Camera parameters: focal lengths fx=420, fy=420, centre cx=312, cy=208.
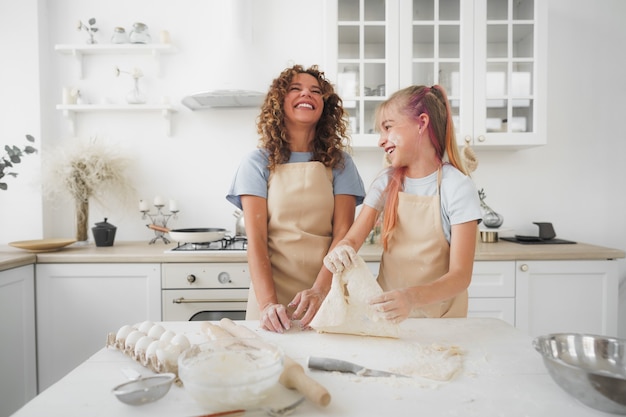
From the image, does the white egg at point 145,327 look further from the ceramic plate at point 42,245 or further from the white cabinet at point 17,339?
the ceramic plate at point 42,245

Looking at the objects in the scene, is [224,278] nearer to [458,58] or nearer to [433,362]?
[433,362]

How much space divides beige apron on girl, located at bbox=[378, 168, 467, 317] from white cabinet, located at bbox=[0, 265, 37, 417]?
64.4 inches

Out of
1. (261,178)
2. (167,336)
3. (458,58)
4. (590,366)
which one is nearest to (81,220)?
(261,178)

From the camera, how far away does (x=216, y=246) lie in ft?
6.92

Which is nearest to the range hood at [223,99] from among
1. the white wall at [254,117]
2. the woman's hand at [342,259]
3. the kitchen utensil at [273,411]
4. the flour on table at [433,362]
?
the white wall at [254,117]

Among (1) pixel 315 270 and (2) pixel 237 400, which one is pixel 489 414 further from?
(1) pixel 315 270

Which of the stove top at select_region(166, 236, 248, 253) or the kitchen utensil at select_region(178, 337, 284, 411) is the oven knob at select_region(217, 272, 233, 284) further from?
the kitchen utensil at select_region(178, 337, 284, 411)

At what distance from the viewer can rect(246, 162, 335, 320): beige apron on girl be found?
136 cm

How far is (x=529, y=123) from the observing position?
2.25 meters

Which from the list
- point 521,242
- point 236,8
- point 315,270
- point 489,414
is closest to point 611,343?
point 489,414

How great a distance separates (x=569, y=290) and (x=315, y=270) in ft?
4.61

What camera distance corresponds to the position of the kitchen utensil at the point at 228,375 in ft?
2.00

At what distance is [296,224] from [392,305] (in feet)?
1.75

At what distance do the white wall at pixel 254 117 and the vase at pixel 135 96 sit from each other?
0.09 m
